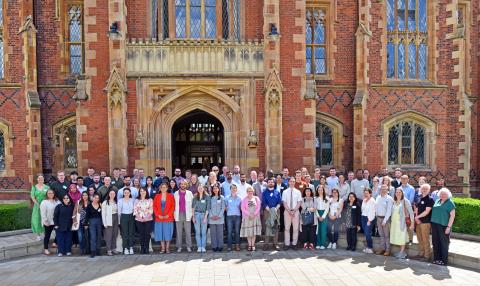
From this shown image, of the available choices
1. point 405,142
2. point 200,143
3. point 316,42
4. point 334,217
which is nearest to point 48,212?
point 334,217

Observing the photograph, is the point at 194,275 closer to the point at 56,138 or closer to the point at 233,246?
the point at 233,246

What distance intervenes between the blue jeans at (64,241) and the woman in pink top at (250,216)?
405 cm

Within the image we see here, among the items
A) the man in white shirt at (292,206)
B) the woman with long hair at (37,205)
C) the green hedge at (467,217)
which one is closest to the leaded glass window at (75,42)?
the woman with long hair at (37,205)

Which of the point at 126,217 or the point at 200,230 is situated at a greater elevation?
the point at 126,217

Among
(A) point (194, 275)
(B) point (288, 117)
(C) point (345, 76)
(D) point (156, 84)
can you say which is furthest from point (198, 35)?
(A) point (194, 275)

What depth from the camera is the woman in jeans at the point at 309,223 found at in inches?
370

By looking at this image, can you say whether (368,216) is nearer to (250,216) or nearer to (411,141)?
(250,216)

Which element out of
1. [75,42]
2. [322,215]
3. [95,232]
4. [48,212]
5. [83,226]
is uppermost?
[75,42]

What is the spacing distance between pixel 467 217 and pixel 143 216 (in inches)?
319

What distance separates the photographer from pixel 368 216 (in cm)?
907

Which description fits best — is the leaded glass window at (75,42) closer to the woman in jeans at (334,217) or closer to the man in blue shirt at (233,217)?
the man in blue shirt at (233,217)

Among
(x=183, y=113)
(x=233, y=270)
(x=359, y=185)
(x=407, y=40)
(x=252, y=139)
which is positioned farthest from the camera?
(x=407, y=40)

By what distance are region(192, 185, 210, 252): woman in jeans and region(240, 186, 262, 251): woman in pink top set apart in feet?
2.91

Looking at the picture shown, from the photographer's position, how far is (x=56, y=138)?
14.8 meters
